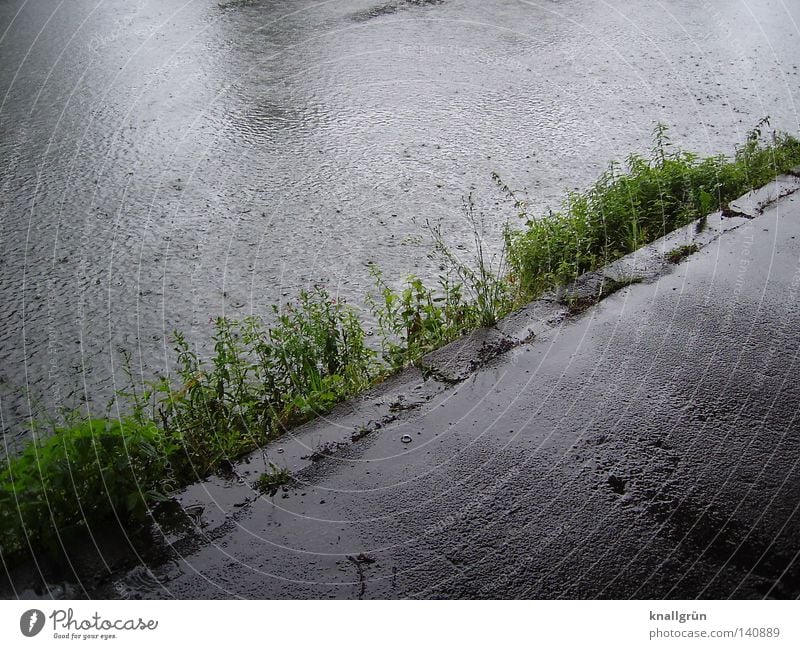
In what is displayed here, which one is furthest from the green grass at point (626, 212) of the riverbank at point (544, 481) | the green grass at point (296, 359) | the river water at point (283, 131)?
the river water at point (283, 131)

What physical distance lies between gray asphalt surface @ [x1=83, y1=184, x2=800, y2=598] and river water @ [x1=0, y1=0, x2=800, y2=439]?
3.54 feet

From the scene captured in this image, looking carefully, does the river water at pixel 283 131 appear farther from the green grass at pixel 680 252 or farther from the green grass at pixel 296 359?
the green grass at pixel 680 252

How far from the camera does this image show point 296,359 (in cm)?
305

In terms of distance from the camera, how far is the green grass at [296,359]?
221 centimetres

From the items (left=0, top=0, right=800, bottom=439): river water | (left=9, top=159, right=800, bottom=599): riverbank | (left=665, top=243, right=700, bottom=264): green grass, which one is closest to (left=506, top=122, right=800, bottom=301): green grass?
(left=665, top=243, right=700, bottom=264): green grass

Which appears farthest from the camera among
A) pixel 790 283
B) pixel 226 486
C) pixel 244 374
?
pixel 790 283

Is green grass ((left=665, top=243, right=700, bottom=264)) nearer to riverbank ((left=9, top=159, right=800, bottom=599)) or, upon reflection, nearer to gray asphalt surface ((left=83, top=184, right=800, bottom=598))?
riverbank ((left=9, top=159, right=800, bottom=599))

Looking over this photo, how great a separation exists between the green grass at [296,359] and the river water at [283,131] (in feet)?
0.97

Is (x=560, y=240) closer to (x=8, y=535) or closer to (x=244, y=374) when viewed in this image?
(x=244, y=374)

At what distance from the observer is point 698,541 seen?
226 centimetres

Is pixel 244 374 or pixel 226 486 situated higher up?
pixel 244 374

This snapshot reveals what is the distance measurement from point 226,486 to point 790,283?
104 inches

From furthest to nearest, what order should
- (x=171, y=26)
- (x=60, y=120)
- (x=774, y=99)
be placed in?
1. (x=171, y=26)
2. (x=774, y=99)
3. (x=60, y=120)
